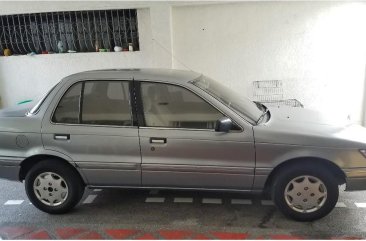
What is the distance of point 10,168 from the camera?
3719 mm

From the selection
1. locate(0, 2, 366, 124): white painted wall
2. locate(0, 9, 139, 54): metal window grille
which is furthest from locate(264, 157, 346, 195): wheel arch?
locate(0, 9, 139, 54): metal window grille

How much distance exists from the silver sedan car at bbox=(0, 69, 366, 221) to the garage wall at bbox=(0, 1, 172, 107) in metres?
2.94

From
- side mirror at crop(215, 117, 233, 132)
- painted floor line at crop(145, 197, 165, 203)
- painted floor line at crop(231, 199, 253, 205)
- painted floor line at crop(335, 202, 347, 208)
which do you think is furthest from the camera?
painted floor line at crop(145, 197, 165, 203)

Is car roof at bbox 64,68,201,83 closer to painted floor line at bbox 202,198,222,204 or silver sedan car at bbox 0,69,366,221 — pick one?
silver sedan car at bbox 0,69,366,221

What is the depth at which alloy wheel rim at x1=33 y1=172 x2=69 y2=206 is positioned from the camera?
12.1 ft

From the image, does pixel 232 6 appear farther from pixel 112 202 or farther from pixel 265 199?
pixel 112 202

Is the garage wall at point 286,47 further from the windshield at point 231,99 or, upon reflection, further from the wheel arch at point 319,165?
the wheel arch at point 319,165

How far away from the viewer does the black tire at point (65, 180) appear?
3.64m

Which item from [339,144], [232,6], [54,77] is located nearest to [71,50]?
[54,77]

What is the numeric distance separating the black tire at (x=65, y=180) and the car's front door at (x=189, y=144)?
78 centimetres

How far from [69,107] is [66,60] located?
3.57 m

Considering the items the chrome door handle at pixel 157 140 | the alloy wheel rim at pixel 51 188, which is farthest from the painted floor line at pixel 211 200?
the alloy wheel rim at pixel 51 188

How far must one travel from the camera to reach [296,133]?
333cm

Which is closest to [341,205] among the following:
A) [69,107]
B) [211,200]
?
[211,200]
